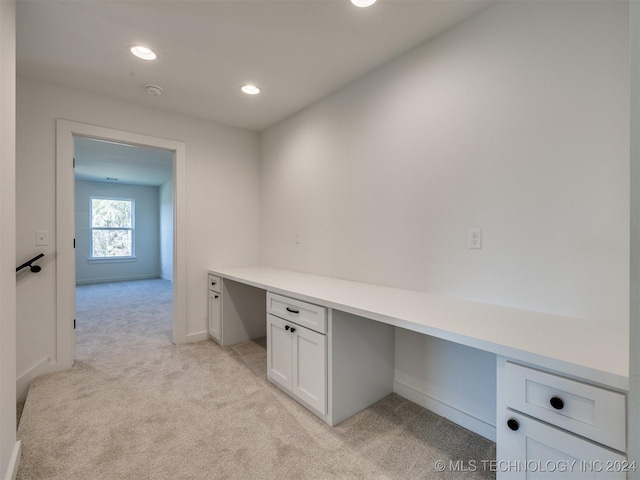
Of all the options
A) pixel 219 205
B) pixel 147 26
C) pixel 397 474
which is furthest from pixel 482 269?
pixel 219 205

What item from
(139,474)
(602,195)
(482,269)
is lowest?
(139,474)

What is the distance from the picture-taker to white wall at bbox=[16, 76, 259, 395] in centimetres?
240

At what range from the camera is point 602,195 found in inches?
52.9

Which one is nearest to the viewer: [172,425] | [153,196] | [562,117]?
[562,117]

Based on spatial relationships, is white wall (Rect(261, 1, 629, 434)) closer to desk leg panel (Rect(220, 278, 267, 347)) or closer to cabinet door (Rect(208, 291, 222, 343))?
desk leg panel (Rect(220, 278, 267, 347))

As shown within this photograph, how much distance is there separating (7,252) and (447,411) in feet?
8.26

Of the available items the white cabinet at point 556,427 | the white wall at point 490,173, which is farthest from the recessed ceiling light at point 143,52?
the white cabinet at point 556,427

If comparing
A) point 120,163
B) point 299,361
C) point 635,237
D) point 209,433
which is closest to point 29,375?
point 209,433

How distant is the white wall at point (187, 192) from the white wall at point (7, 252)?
1.18 meters

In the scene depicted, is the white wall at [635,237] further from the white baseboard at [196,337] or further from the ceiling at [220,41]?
the white baseboard at [196,337]

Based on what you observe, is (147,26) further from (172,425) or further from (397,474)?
(397,474)

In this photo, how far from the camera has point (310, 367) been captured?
6.38 feet

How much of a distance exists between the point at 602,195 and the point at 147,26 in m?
2.61

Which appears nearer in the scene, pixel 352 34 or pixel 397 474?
pixel 397 474
